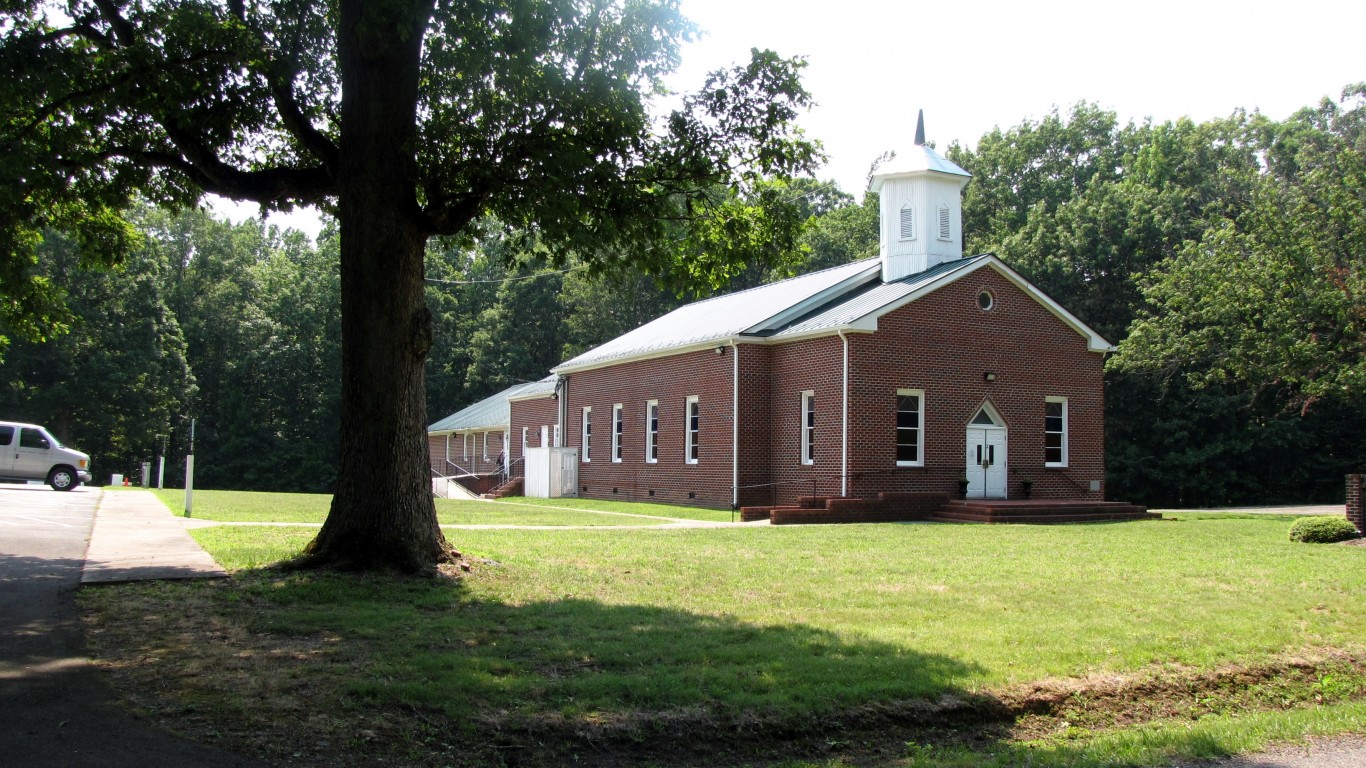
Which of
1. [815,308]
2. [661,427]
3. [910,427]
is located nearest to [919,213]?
[815,308]

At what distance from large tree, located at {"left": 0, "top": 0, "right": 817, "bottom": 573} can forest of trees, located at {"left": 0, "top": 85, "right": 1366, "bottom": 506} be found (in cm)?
177

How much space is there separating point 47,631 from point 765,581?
687 centimetres

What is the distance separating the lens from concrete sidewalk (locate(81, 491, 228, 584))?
10836 millimetres

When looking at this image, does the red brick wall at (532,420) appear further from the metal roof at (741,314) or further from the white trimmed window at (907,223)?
the white trimmed window at (907,223)

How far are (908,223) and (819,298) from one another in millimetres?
3089

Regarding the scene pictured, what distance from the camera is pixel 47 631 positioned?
8.04 meters

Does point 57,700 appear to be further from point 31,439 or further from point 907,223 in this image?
point 31,439

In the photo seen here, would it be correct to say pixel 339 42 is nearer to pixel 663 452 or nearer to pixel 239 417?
pixel 663 452

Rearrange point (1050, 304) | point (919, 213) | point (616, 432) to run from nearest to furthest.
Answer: point (1050, 304)
point (919, 213)
point (616, 432)

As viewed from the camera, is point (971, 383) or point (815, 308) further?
point (815, 308)

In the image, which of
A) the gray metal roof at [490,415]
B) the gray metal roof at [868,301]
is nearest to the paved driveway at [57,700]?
the gray metal roof at [868,301]

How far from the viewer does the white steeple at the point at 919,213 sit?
2817cm

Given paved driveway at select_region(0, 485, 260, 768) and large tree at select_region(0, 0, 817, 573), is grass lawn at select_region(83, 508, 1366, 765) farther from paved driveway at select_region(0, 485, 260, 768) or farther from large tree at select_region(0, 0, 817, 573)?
large tree at select_region(0, 0, 817, 573)

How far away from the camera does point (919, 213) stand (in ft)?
92.7
